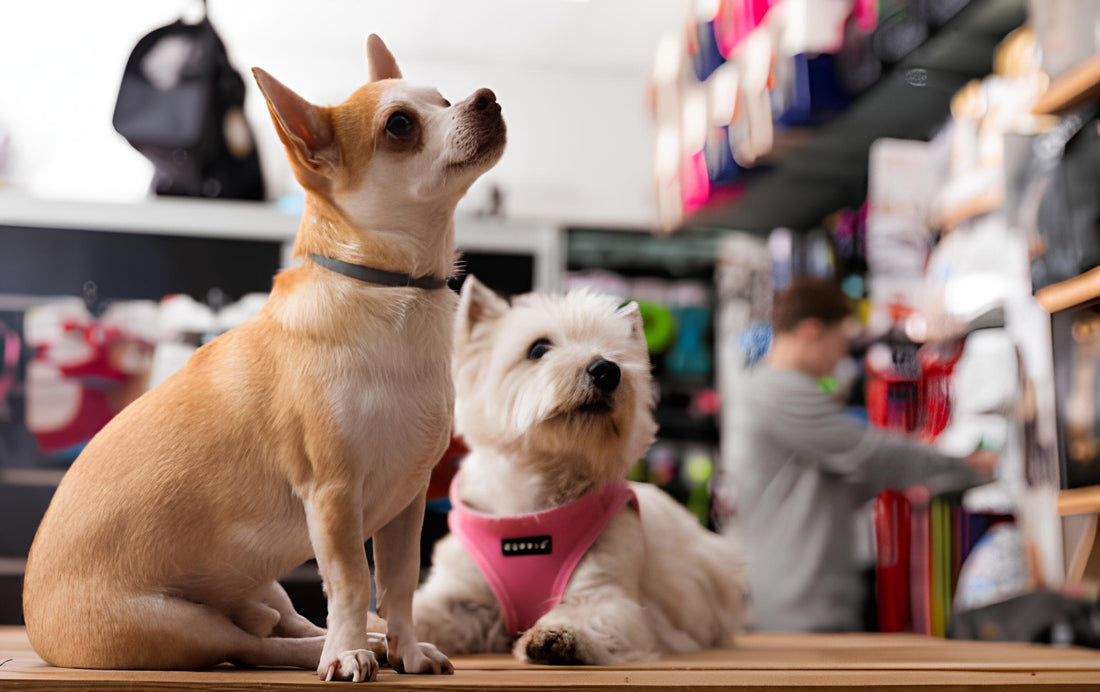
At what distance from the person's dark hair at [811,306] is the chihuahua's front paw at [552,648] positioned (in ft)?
5.39

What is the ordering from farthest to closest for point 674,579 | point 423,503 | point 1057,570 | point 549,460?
point 1057,570
point 674,579
point 549,460
point 423,503

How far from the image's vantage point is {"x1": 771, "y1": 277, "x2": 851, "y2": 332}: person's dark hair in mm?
2541

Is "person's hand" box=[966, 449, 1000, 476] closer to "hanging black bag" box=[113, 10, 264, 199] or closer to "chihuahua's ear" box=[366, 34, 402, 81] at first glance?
"chihuahua's ear" box=[366, 34, 402, 81]

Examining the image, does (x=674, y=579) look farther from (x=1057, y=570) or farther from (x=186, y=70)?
(x=186, y=70)

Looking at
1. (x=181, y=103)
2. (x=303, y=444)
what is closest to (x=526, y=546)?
(x=303, y=444)

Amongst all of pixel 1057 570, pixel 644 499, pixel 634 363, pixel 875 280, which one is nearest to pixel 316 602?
pixel 644 499

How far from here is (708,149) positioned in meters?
3.58

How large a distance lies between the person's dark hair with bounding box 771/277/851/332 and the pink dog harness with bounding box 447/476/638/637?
1.44m

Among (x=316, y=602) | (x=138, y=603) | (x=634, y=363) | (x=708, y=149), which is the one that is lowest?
(x=316, y=602)

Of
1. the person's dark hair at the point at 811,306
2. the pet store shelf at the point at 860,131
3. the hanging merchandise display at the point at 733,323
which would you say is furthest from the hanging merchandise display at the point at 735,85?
the person's dark hair at the point at 811,306

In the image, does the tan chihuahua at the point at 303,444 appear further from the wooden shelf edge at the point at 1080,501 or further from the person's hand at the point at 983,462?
the person's hand at the point at 983,462

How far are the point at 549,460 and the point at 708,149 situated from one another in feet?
8.52

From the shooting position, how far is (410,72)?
3.95m

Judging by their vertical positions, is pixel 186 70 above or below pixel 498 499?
above
